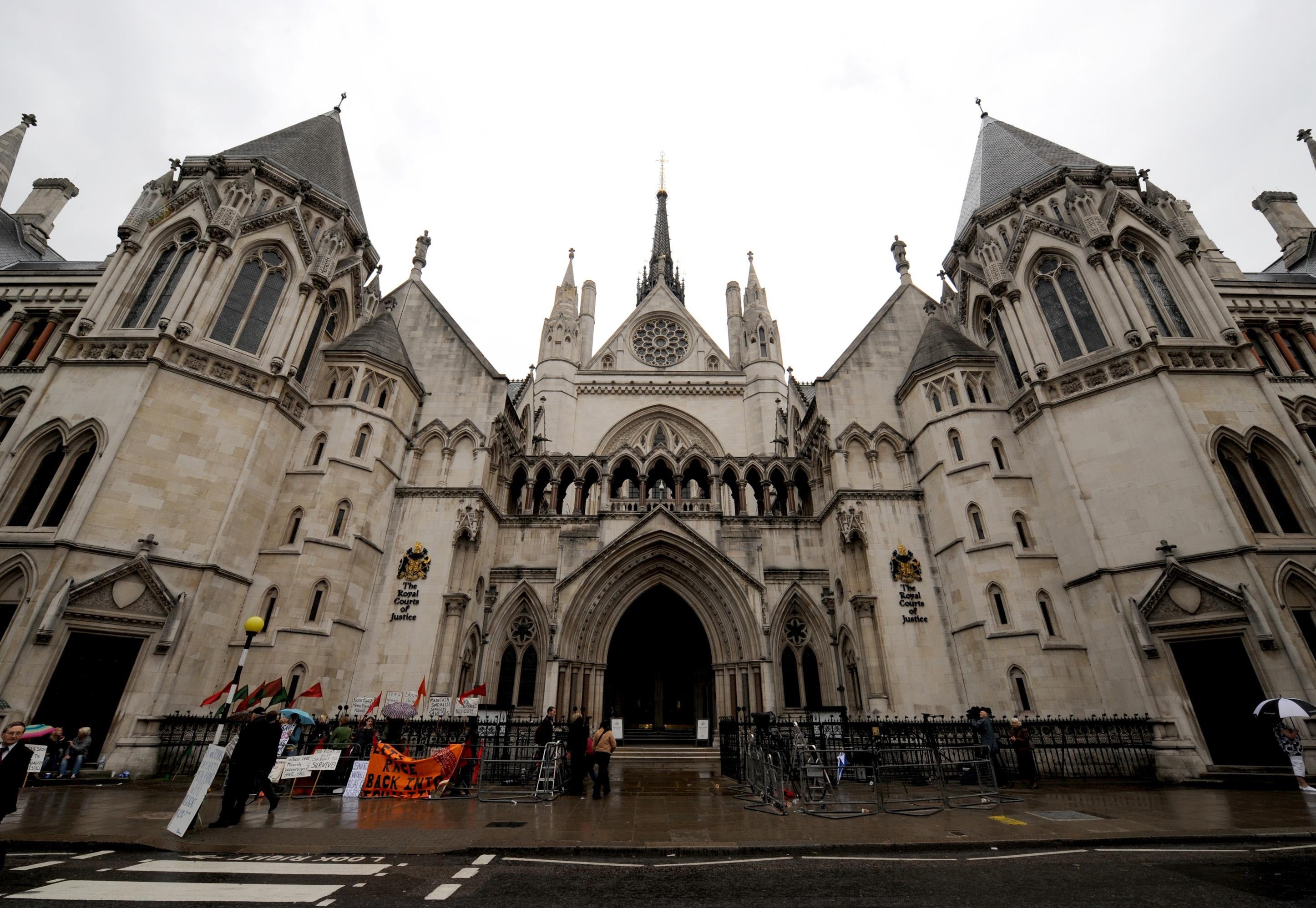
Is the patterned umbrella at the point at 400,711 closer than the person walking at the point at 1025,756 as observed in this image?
No

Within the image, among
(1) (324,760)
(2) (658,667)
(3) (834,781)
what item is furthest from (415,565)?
(3) (834,781)

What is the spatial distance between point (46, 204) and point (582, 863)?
39.5 meters

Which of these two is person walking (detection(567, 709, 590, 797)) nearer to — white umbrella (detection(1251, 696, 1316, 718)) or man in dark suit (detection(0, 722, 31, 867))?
man in dark suit (detection(0, 722, 31, 867))

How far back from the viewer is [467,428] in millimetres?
22000

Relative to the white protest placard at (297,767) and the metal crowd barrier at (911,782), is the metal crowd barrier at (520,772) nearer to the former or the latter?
the white protest placard at (297,767)

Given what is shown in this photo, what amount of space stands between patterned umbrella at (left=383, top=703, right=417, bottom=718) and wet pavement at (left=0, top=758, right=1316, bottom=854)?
2.33 m

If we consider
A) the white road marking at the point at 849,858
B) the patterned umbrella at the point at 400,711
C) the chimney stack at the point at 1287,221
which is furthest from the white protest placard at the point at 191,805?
the chimney stack at the point at 1287,221

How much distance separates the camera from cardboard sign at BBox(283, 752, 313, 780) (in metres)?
11.1

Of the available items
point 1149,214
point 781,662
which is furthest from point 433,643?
point 1149,214

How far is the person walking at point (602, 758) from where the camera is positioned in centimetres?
1088

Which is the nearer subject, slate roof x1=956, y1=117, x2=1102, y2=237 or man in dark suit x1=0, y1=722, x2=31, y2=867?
man in dark suit x1=0, y1=722, x2=31, y2=867

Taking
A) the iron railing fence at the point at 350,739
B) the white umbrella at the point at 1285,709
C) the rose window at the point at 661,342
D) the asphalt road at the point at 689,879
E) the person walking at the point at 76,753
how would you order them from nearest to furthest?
the asphalt road at the point at 689,879, the white umbrella at the point at 1285,709, the person walking at the point at 76,753, the iron railing fence at the point at 350,739, the rose window at the point at 661,342

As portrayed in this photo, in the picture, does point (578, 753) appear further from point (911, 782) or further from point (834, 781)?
point (911, 782)

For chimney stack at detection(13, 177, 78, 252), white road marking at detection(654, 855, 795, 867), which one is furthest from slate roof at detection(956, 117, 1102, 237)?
chimney stack at detection(13, 177, 78, 252)
